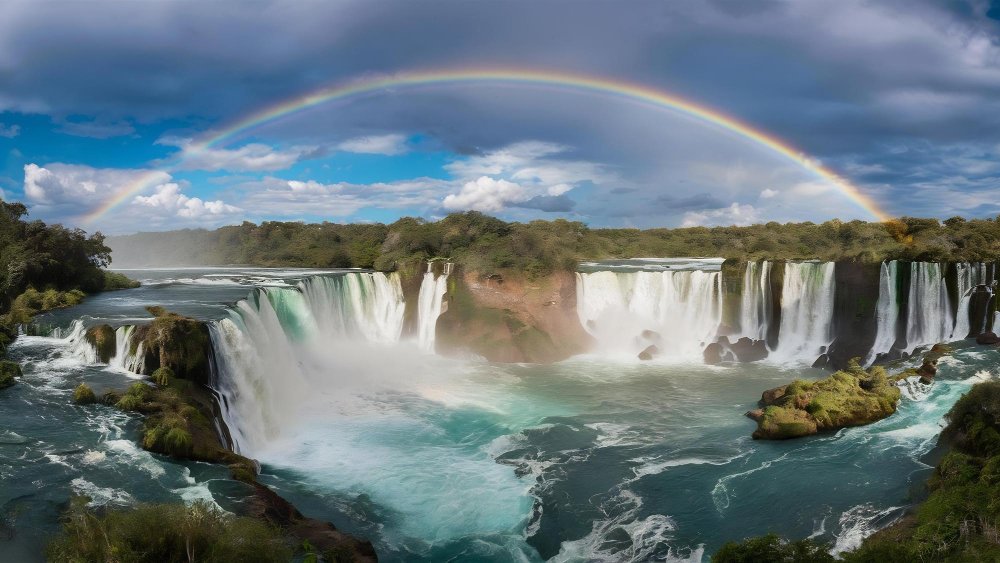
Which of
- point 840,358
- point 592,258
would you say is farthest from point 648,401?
point 592,258

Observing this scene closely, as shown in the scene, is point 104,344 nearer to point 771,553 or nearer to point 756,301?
point 771,553

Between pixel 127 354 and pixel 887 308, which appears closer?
pixel 127 354

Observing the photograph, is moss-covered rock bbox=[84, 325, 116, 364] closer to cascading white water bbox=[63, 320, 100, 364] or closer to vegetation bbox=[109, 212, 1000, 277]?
cascading white water bbox=[63, 320, 100, 364]

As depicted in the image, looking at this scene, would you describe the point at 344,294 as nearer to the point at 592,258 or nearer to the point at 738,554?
the point at 738,554

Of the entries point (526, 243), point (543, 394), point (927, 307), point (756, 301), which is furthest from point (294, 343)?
point (927, 307)

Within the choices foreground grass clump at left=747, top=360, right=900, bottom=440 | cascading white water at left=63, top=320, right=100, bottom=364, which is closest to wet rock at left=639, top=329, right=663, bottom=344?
foreground grass clump at left=747, top=360, right=900, bottom=440

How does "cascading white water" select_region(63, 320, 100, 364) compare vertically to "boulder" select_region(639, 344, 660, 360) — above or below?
above
